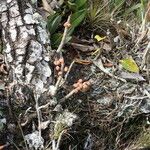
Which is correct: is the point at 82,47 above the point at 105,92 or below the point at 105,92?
above

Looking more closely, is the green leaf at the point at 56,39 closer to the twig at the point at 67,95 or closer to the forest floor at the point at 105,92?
the forest floor at the point at 105,92

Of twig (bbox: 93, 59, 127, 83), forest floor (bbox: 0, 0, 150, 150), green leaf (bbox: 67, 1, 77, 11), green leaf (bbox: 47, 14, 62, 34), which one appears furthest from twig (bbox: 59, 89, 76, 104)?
green leaf (bbox: 67, 1, 77, 11)

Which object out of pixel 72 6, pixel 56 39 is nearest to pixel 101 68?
pixel 56 39

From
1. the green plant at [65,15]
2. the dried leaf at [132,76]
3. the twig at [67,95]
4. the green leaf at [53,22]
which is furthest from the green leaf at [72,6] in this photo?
the twig at [67,95]

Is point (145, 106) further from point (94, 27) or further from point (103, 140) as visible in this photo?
point (94, 27)

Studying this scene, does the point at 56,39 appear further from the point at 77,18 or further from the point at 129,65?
the point at 129,65

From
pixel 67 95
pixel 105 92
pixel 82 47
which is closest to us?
pixel 67 95

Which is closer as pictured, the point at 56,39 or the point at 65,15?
the point at 56,39
